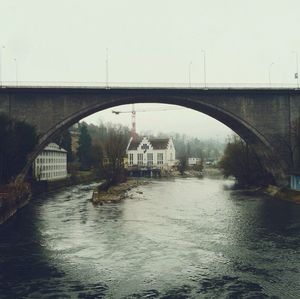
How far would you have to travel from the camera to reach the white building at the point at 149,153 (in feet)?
435

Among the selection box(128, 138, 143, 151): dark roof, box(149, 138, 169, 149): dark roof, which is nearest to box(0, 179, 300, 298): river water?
box(149, 138, 169, 149): dark roof

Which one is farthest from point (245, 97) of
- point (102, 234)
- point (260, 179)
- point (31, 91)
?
point (102, 234)

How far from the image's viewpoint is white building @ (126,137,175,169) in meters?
133

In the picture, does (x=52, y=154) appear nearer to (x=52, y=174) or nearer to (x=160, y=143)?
(x=52, y=174)

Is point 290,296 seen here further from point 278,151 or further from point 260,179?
point 260,179

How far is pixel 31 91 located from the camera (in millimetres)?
48844

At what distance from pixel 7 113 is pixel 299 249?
36.6m

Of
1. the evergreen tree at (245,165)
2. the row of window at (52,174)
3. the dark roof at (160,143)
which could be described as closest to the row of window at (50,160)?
the row of window at (52,174)

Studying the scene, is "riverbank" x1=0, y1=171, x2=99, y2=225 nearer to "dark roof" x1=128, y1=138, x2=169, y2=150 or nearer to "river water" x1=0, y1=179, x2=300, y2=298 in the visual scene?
"river water" x1=0, y1=179, x2=300, y2=298

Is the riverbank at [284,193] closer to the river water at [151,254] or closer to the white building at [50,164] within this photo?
the river water at [151,254]

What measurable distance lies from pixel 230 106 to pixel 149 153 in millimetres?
81290

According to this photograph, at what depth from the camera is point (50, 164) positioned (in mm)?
74562

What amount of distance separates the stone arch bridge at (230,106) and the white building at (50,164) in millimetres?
17240

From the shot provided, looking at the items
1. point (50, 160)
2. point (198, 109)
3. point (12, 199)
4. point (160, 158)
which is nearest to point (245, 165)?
point (198, 109)
